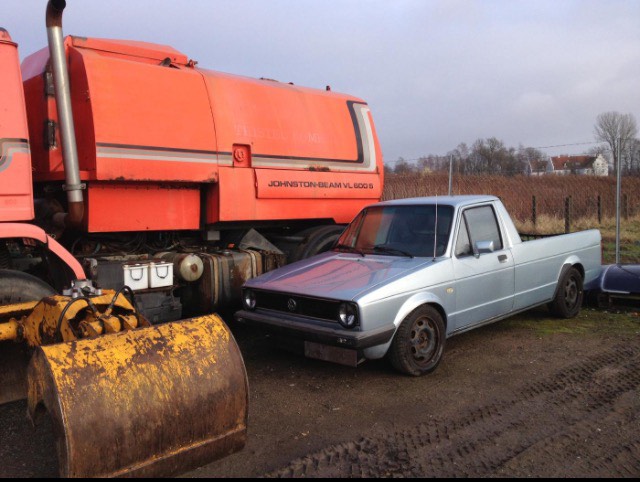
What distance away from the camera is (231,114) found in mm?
6695

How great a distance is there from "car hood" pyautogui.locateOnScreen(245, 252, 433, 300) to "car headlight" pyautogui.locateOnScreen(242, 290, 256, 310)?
81 millimetres

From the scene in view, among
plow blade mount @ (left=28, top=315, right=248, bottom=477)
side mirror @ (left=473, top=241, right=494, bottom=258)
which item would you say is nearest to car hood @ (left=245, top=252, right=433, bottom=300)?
side mirror @ (left=473, top=241, right=494, bottom=258)

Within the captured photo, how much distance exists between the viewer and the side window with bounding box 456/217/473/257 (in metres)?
5.97

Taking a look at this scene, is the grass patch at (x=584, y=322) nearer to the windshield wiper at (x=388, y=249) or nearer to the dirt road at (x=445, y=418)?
the dirt road at (x=445, y=418)

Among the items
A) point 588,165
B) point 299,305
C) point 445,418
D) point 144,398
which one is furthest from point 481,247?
point 588,165

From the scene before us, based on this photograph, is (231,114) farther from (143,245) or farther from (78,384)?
(78,384)

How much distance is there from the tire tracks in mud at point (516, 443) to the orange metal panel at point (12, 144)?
2865mm

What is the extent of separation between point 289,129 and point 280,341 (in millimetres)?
3026

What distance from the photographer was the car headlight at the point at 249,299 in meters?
5.71

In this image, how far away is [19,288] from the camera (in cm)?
461

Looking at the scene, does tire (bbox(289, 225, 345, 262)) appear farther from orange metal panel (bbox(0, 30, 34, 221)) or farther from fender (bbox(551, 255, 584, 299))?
orange metal panel (bbox(0, 30, 34, 221))

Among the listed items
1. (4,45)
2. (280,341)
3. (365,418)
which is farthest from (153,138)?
(365,418)

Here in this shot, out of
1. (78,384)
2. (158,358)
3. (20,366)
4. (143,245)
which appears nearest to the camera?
(78,384)

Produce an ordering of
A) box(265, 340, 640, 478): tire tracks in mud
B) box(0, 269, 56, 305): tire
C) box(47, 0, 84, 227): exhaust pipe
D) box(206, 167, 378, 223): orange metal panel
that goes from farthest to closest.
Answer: box(206, 167, 378, 223): orange metal panel → box(47, 0, 84, 227): exhaust pipe → box(0, 269, 56, 305): tire → box(265, 340, 640, 478): tire tracks in mud
